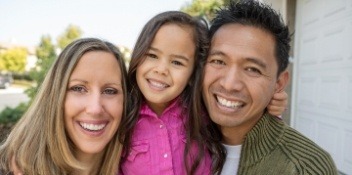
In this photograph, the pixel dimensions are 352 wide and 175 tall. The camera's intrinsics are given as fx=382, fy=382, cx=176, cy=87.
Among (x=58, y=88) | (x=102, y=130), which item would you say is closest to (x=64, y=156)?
(x=102, y=130)

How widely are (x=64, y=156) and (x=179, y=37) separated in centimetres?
115

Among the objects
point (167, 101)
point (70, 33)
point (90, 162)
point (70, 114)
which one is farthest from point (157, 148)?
point (70, 33)

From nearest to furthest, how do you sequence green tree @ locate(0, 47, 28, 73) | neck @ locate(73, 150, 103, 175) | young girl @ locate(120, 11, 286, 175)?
neck @ locate(73, 150, 103, 175) < young girl @ locate(120, 11, 286, 175) < green tree @ locate(0, 47, 28, 73)

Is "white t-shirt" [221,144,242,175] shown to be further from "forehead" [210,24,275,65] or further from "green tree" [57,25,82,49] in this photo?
"green tree" [57,25,82,49]

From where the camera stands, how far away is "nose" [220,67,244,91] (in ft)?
7.63

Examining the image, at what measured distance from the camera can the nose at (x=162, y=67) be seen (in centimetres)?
268

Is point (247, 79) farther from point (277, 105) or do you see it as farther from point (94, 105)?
point (94, 105)

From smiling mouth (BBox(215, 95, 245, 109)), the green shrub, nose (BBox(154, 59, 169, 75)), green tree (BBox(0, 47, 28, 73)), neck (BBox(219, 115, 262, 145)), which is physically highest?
green tree (BBox(0, 47, 28, 73))

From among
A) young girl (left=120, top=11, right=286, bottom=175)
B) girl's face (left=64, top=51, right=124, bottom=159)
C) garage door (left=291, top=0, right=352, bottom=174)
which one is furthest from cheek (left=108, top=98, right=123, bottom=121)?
garage door (left=291, top=0, right=352, bottom=174)

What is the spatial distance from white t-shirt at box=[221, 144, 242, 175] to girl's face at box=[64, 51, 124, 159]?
740 mm

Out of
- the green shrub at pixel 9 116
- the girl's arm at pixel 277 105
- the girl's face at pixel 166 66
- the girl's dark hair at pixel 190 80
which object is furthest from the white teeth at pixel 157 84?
the green shrub at pixel 9 116

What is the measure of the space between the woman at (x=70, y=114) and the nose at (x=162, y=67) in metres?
0.43

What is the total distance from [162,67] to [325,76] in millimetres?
3645

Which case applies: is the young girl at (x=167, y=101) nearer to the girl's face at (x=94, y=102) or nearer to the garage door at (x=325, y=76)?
the girl's face at (x=94, y=102)
